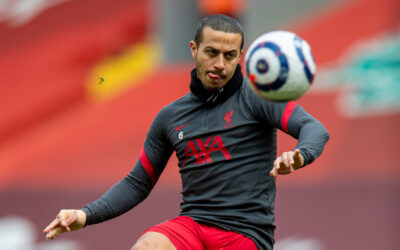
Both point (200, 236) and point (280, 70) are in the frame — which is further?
point (200, 236)

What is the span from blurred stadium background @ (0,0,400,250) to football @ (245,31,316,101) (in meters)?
1.98

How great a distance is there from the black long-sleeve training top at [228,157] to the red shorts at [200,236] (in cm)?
4

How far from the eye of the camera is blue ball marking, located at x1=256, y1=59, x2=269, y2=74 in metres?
3.74

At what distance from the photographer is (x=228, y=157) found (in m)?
4.21

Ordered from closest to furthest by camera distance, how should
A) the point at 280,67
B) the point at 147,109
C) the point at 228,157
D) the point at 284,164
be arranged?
the point at 284,164, the point at 280,67, the point at 228,157, the point at 147,109

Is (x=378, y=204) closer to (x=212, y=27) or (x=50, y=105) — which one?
(x=212, y=27)

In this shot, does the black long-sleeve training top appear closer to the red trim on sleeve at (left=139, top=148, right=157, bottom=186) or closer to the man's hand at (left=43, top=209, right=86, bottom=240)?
the man's hand at (left=43, top=209, right=86, bottom=240)

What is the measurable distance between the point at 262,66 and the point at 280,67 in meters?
0.10

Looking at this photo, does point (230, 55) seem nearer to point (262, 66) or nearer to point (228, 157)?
point (262, 66)

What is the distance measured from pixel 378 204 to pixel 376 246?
53 cm

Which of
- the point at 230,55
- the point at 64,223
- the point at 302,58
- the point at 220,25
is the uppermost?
the point at 220,25

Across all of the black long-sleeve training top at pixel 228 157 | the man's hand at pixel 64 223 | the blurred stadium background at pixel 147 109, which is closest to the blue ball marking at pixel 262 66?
the black long-sleeve training top at pixel 228 157

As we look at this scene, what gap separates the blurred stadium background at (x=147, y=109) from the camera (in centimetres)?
883

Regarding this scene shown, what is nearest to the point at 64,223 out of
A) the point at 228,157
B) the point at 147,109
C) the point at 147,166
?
the point at 147,166
